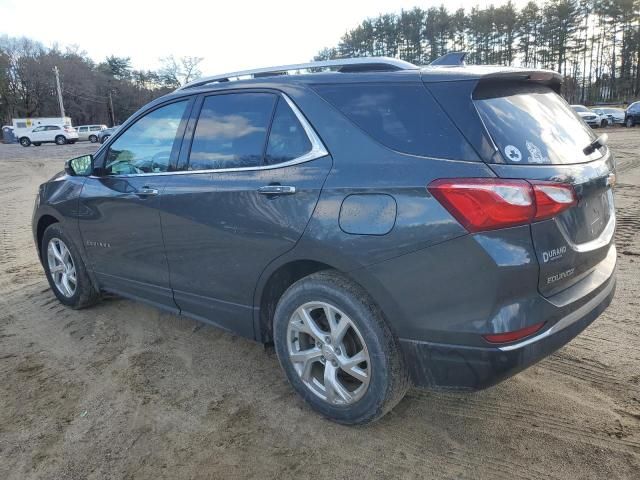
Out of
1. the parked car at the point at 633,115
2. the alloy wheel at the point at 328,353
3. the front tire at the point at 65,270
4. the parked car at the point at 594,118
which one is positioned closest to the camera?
the alloy wheel at the point at 328,353

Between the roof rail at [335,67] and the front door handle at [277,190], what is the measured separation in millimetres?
730

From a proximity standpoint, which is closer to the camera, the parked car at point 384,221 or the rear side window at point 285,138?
the parked car at point 384,221

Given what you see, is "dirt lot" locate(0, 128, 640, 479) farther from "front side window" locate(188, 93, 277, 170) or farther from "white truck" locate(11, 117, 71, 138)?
"white truck" locate(11, 117, 71, 138)

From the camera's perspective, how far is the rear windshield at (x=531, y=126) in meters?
2.29

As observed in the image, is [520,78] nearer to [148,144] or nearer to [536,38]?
[148,144]

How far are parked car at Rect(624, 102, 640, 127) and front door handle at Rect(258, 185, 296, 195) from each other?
3442cm

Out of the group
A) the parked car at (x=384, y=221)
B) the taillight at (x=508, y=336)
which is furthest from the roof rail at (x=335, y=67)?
the taillight at (x=508, y=336)

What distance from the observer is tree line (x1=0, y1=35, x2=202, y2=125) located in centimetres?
7144

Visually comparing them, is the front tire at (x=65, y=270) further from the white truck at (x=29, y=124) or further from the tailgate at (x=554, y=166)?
the white truck at (x=29, y=124)

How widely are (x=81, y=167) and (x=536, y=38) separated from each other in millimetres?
73132

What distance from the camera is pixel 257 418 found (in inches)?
113

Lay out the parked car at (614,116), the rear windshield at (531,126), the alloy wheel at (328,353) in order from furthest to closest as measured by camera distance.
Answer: the parked car at (614,116)
the alloy wheel at (328,353)
the rear windshield at (531,126)

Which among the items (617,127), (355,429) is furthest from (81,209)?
(617,127)

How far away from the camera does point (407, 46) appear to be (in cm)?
7231
